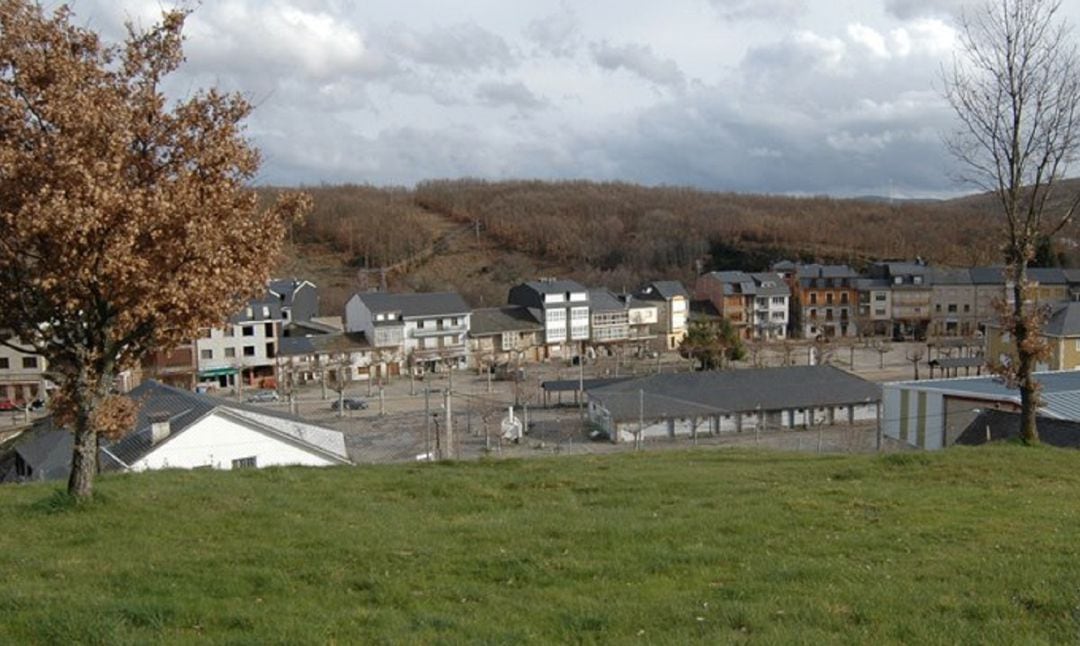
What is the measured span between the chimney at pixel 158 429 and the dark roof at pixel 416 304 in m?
42.0

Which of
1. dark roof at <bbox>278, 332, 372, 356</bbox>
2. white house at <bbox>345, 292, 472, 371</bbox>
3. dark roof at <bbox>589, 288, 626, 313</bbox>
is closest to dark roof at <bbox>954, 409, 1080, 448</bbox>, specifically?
white house at <bbox>345, 292, 472, 371</bbox>

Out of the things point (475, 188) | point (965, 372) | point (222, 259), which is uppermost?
point (475, 188)

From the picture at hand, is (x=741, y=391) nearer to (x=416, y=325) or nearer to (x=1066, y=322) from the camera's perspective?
(x=1066, y=322)

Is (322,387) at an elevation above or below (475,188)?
below

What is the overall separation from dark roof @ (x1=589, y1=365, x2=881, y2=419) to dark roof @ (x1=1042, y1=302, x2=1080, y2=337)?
10.9m

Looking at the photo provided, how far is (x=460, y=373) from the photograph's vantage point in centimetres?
6406

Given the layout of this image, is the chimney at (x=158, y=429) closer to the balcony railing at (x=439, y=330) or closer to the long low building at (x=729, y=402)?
the long low building at (x=729, y=402)

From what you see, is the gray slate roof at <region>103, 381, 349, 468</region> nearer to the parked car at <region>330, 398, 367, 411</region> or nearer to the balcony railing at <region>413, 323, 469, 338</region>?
the parked car at <region>330, 398, 367, 411</region>

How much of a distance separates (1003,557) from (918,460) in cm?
621

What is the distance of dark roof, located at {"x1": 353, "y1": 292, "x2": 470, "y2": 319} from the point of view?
2486 inches

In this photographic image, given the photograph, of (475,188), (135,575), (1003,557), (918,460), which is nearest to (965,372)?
(918,460)

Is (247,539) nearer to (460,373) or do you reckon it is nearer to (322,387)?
(322,387)

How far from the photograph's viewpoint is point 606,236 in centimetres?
14150

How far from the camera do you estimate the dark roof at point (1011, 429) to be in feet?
68.8
